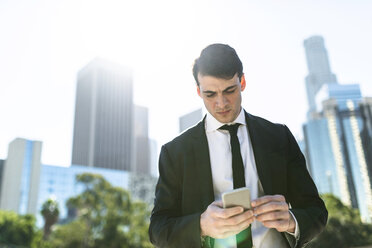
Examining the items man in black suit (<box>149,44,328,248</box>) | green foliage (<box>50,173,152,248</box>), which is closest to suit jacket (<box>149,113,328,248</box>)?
man in black suit (<box>149,44,328,248</box>)

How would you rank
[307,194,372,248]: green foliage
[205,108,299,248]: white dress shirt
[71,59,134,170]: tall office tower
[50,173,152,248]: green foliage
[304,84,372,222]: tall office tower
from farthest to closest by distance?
[71,59,134,170]: tall office tower → [304,84,372,222]: tall office tower → [50,173,152,248]: green foliage → [307,194,372,248]: green foliage → [205,108,299,248]: white dress shirt

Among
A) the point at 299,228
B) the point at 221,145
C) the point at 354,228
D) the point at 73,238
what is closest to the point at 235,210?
the point at 299,228

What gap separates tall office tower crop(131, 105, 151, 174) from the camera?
470ft

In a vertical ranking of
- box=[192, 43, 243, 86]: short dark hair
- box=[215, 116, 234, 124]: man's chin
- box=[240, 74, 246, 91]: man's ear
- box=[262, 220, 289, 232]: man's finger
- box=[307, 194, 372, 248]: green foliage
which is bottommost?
box=[307, 194, 372, 248]: green foliage

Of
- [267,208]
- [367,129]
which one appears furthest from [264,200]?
[367,129]

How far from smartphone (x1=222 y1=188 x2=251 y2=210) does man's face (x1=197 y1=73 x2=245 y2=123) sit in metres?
0.55

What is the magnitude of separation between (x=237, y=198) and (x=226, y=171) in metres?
0.39

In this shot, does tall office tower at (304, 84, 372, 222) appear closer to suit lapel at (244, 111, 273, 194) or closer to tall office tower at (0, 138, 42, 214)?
tall office tower at (0, 138, 42, 214)

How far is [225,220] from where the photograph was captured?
1.43 metres

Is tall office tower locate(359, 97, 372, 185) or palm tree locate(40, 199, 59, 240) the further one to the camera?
tall office tower locate(359, 97, 372, 185)

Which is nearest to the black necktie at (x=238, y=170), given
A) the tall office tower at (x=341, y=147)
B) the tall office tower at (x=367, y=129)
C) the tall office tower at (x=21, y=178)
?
the tall office tower at (x=21, y=178)

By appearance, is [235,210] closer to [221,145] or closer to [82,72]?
[221,145]

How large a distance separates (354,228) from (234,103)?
32.1 metres

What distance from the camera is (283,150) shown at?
1.87 meters
